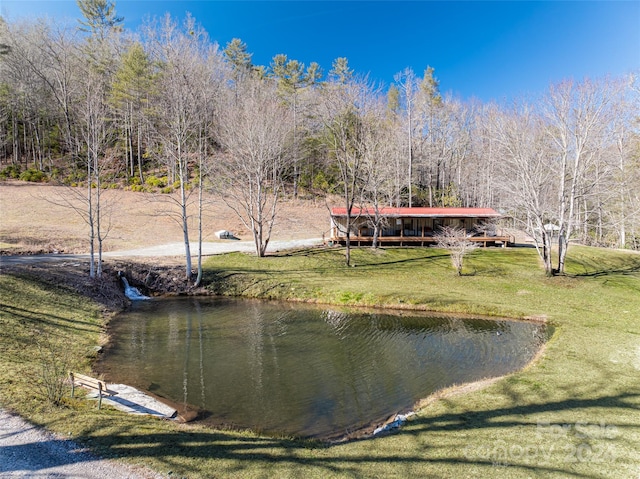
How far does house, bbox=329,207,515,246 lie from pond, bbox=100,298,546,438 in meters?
13.1

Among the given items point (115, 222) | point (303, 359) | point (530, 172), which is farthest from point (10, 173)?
point (530, 172)

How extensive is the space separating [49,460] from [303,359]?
23.1 feet

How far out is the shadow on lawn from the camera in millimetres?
5297

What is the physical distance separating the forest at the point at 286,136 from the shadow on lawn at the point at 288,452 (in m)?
14.9

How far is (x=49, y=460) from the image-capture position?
511 centimetres

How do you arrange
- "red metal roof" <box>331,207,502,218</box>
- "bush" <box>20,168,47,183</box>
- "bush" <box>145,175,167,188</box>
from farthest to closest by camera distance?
"bush" <box>145,175,167,188</box> → "bush" <box>20,168,47,183</box> → "red metal roof" <box>331,207,502,218</box>

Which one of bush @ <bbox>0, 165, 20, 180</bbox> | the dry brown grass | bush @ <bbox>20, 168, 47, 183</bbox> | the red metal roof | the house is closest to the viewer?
the dry brown grass

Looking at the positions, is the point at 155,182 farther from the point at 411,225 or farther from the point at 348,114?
the point at 411,225

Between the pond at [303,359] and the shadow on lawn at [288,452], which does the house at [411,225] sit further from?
the shadow on lawn at [288,452]

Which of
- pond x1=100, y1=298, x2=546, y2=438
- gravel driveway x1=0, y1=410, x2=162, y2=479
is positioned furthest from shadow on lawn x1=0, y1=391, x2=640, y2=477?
pond x1=100, y1=298, x2=546, y2=438

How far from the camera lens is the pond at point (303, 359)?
8.30m

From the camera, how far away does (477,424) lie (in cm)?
683

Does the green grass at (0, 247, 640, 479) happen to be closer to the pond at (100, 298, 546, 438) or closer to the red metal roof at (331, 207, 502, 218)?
the pond at (100, 298, 546, 438)

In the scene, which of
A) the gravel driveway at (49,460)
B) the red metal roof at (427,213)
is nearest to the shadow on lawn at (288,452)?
the gravel driveway at (49,460)
